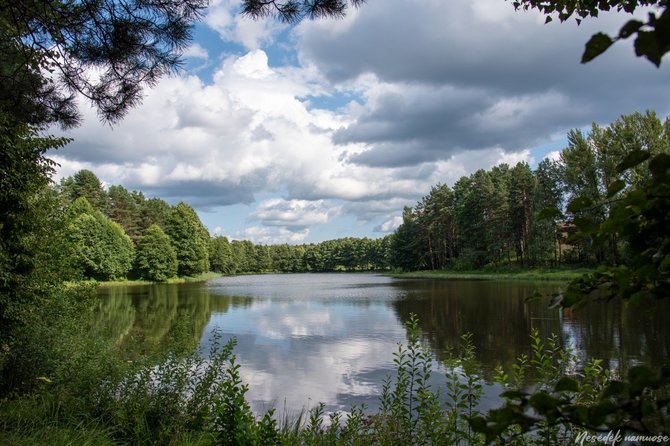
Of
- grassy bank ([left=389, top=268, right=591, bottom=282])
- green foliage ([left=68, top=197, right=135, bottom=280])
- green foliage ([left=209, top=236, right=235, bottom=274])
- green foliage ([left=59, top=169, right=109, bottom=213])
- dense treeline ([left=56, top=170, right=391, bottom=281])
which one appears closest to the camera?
grassy bank ([left=389, top=268, right=591, bottom=282])

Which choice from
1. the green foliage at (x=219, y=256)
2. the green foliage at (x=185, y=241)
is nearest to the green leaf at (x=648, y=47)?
the green foliage at (x=185, y=241)

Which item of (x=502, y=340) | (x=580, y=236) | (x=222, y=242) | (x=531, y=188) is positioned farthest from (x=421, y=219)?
(x=580, y=236)

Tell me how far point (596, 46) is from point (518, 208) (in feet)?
212

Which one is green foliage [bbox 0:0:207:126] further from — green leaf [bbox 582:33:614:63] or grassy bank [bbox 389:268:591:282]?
grassy bank [bbox 389:268:591:282]

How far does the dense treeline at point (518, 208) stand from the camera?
4466 centimetres

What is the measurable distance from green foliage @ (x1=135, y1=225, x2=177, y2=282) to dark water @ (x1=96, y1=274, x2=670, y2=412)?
33769 millimetres

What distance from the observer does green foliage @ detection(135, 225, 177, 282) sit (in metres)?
61.8

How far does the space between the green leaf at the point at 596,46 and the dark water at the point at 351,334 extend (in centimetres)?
471

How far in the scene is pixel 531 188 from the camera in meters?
58.3

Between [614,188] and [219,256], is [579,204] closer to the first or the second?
[614,188]

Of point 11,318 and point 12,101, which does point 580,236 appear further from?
point 11,318

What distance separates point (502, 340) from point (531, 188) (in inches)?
1864

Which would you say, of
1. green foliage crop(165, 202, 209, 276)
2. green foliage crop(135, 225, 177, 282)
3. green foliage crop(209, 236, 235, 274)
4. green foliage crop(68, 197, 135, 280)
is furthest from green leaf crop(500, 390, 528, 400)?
green foliage crop(209, 236, 235, 274)

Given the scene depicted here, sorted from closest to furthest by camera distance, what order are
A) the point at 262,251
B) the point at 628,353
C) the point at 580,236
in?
the point at 580,236 < the point at 628,353 < the point at 262,251
